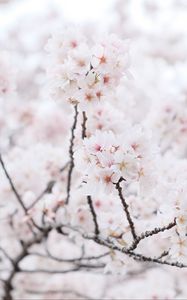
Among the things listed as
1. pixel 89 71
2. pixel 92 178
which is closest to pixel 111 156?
pixel 92 178

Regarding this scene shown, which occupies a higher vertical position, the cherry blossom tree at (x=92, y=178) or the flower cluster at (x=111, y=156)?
the cherry blossom tree at (x=92, y=178)

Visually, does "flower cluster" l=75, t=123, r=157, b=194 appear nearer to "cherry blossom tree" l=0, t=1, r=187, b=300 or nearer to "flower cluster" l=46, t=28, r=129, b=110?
"cherry blossom tree" l=0, t=1, r=187, b=300

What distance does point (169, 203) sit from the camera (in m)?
1.99

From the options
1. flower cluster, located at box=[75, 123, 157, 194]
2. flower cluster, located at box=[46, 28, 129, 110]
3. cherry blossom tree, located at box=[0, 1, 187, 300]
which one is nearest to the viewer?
flower cluster, located at box=[75, 123, 157, 194]

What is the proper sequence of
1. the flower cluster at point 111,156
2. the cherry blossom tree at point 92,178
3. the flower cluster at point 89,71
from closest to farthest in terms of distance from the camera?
1. the flower cluster at point 111,156
2. the cherry blossom tree at point 92,178
3. the flower cluster at point 89,71

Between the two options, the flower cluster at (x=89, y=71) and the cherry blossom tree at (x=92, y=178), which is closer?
the cherry blossom tree at (x=92, y=178)

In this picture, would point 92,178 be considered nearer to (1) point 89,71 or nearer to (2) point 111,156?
(2) point 111,156

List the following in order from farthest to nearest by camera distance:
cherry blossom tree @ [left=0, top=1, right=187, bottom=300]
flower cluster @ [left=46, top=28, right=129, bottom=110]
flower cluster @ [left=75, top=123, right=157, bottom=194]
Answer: flower cluster @ [left=46, top=28, right=129, bottom=110] → cherry blossom tree @ [left=0, top=1, right=187, bottom=300] → flower cluster @ [left=75, top=123, right=157, bottom=194]

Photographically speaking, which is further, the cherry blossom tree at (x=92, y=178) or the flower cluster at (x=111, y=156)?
the cherry blossom tree at (x=92, y=178)

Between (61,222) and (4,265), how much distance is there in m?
2.09

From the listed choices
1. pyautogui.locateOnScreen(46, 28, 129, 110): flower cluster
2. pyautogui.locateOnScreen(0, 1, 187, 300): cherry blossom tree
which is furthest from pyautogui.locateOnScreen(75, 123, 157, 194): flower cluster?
pyautogui.locateOnScreen(46, 28, 129, 110): flower cluster

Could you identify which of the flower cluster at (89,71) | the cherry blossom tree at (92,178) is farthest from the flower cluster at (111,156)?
the flower cluster at (89,71)

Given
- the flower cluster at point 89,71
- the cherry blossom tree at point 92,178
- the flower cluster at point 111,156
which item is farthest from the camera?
the flower cluster at point 89,71

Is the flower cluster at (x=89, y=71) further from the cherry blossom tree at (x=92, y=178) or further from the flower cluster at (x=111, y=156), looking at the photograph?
the flower cluster at (x=111, y=156)
